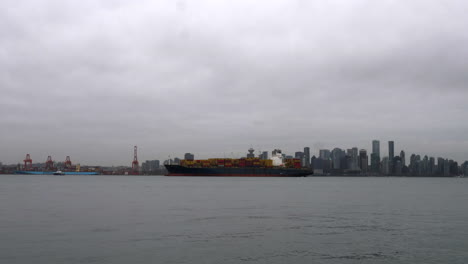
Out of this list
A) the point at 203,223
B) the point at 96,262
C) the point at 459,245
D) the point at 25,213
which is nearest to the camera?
the point at 96,262

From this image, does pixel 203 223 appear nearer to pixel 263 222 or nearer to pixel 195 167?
pixel 263 222

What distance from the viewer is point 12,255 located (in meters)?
21.1

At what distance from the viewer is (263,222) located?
111 feet

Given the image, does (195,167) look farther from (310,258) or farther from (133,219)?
(310,258)

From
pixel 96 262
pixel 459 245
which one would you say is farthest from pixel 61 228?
pixel 459 245

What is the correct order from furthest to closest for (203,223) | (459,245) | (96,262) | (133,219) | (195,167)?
1. (195,167)
2. (133,219)
3. (203,223)
4. (459,245)
5. (96,262)

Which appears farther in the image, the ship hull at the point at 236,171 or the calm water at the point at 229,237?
the ship hull at the point at 236,171

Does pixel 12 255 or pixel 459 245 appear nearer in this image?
pixel 12 255

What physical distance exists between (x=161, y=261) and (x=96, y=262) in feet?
9.46

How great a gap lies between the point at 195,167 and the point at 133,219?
16099 cm

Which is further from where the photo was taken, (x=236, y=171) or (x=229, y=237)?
(x=236, y=171)

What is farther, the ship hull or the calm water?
the ship hull

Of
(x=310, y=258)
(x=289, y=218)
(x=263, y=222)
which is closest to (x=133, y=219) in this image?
(x=263, y=222)

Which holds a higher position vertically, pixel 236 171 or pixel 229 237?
pixel 229 237
